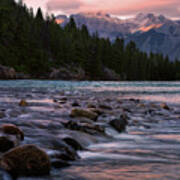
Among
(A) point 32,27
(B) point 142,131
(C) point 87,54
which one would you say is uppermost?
(A) point 32,27

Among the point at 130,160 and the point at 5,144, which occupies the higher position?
the point at 5,144

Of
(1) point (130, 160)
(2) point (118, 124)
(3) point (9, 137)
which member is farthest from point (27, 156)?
(2) point (118, 124)

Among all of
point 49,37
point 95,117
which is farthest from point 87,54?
point 95,117

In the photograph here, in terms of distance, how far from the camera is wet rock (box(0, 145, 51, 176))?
3163 millimetres

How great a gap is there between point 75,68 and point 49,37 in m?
18.7

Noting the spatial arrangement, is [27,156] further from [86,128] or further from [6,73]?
[6,73]

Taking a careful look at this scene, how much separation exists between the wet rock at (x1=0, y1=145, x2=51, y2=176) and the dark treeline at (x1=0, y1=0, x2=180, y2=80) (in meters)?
74.5

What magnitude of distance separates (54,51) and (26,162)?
104m

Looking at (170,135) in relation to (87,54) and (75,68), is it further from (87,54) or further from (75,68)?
(87,54)

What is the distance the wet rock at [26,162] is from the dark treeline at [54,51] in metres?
74.5

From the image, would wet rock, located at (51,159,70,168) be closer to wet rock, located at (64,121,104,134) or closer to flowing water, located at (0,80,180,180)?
flowing water, located at (0,80,180,180)

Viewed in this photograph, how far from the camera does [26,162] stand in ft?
10.5

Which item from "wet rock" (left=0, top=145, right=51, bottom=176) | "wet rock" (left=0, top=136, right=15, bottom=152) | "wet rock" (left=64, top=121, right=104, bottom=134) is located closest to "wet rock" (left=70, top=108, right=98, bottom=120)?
"wet rock" (left=64, top=121, right=104, bottom=134)

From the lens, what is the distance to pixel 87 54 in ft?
369
